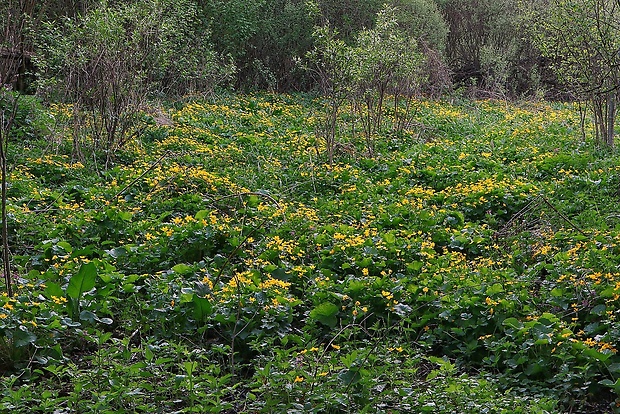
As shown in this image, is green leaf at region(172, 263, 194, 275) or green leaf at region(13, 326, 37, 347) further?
green leaf at region(172, 263, 194, 275)

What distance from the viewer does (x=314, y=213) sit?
6.74 m

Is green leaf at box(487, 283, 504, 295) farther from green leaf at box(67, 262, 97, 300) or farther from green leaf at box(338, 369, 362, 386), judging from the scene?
green leaf at box(67, 262, 97, 300)

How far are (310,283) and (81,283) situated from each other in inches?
69.4

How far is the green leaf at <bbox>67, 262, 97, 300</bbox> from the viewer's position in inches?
167

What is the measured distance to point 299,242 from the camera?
5883 mm

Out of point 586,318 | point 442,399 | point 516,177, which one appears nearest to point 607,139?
point 516,177

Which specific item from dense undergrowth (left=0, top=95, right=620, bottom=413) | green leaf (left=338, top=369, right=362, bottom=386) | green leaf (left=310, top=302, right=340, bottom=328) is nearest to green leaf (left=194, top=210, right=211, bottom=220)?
dense undergrowth (left=0, top=95, right=620, bottom=413)

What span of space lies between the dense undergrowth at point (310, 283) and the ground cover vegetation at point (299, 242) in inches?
0.8

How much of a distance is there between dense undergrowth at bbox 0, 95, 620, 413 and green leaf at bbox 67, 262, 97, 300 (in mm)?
13

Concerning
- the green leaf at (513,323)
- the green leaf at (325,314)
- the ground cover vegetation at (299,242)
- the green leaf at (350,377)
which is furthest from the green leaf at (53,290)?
the green leaf at (513,323)

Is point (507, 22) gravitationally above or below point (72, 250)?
above

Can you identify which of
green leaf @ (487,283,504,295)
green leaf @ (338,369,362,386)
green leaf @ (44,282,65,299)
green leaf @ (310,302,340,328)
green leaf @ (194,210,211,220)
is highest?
green leaf @ (194,210,211,220)

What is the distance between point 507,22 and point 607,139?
A: 12.9 meters

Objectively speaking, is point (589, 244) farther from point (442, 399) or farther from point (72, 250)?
point (72, 250)
